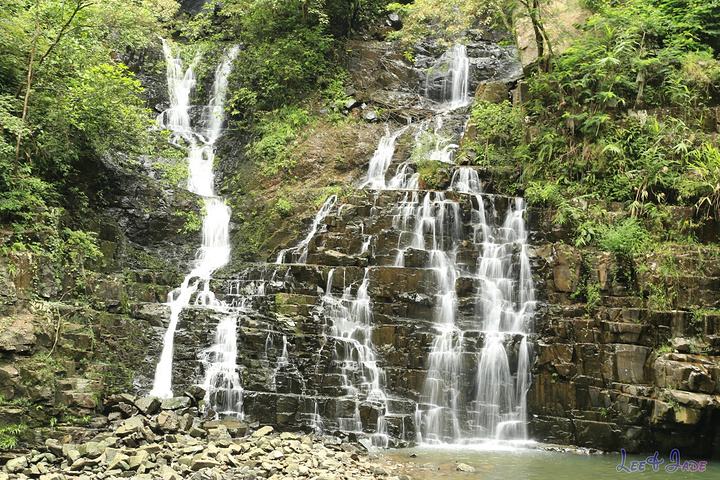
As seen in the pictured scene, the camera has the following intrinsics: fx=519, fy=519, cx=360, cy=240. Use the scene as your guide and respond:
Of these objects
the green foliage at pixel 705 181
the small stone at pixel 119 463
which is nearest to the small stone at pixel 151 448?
the small stone at pixel 119 463

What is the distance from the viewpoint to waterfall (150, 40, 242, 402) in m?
13.1

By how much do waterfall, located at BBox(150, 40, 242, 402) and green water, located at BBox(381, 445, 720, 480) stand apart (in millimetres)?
4809

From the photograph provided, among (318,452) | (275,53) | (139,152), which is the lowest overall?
(318,452)

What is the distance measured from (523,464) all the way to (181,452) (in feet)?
21.8

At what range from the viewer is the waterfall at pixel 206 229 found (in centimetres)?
1308

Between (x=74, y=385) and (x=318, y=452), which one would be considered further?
(x=74, y=385)

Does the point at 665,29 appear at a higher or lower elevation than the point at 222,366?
higher

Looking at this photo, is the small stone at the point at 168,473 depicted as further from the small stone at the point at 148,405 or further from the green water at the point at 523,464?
the green water at the point at 523,464

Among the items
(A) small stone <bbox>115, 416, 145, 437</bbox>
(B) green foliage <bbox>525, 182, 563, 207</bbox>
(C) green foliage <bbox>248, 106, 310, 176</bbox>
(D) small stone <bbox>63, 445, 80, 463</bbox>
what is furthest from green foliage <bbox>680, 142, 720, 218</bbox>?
(D) small stone <bbox>63, 445, 80, 463</bbox>

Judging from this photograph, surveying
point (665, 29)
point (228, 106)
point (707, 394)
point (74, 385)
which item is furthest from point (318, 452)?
point (228, 106)

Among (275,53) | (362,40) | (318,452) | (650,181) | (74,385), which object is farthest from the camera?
(362,40)

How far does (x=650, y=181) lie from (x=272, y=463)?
12.1 metres

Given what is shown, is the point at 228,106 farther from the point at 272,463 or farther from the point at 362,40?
the point at 272,463

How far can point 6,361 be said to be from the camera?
33.5 feet
